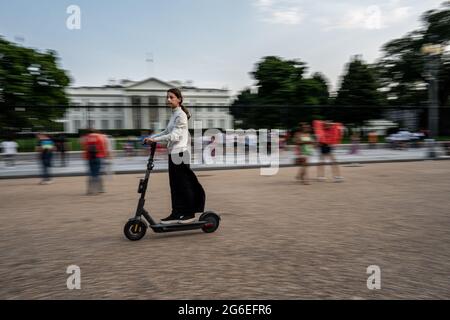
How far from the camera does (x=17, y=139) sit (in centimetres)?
1773

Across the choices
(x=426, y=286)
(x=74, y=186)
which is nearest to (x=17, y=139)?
(x=74, y=186)

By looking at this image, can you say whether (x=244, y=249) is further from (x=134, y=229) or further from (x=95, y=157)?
(x=95, y=157)

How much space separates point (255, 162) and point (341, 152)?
7.08 m

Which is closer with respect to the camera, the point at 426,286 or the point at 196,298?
the point at 196,298

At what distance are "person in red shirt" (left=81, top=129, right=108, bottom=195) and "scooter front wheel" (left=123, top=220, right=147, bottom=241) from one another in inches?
215

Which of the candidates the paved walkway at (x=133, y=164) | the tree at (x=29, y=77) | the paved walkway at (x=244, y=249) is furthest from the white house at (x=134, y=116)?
the paved walkway at (x=244, y=249)

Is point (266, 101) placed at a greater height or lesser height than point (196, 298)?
greater

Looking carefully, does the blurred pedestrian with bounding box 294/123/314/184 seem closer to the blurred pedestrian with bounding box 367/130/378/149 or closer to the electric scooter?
the electric scooter

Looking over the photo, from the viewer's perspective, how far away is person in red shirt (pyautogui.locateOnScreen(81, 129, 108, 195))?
10430 millimetres

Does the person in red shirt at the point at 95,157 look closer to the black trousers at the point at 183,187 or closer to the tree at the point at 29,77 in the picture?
the black trousers at the point at 183,187

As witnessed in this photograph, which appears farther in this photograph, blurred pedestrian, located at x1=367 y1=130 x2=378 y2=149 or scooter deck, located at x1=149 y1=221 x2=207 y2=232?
blurred pedestrian, located at x1=367 y1=130 x2=378 y2=149

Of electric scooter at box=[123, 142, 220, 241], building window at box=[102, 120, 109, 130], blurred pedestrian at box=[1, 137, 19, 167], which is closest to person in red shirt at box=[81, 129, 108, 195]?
electric scooter at box=[123, 142, 220, 241]

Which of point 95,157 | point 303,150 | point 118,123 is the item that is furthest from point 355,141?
point 95,157
